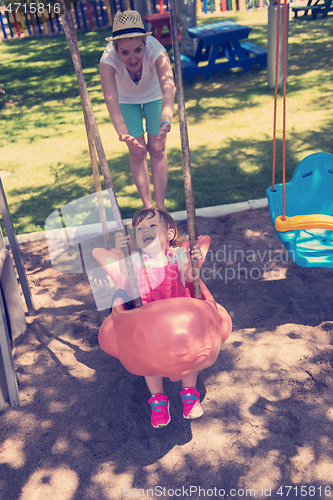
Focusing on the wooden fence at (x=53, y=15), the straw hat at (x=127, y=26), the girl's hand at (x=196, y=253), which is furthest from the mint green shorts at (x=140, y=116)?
the wooden fence at (x=53, y=15)

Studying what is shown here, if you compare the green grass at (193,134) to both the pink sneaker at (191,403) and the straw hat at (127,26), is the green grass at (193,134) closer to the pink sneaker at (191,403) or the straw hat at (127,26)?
the straw hat at (127,26)

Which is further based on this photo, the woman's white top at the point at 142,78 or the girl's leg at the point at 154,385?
the woman's white top at the point at 142,78

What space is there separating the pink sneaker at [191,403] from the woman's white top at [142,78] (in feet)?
7.22

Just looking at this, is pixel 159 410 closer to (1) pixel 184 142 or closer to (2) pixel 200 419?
(2) pixel 200 419

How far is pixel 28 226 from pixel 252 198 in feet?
7.49

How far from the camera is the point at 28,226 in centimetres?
448

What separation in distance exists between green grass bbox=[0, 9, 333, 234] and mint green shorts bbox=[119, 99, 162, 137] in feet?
3.35

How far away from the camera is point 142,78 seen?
10.8ft

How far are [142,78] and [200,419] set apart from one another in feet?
7.82

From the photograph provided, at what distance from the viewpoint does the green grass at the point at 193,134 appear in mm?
4855

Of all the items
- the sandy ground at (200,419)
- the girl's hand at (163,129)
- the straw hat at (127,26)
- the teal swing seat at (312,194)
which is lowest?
the sandy ground at (200,419)

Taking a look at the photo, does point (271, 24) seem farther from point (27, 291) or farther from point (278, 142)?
point (27, 291)

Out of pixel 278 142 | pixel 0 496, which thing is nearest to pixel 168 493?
pixel 0 496

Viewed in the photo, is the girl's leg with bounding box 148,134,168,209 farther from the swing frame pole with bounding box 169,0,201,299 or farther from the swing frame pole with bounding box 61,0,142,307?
the swing frame pole with bounding box 169,0,201,299
